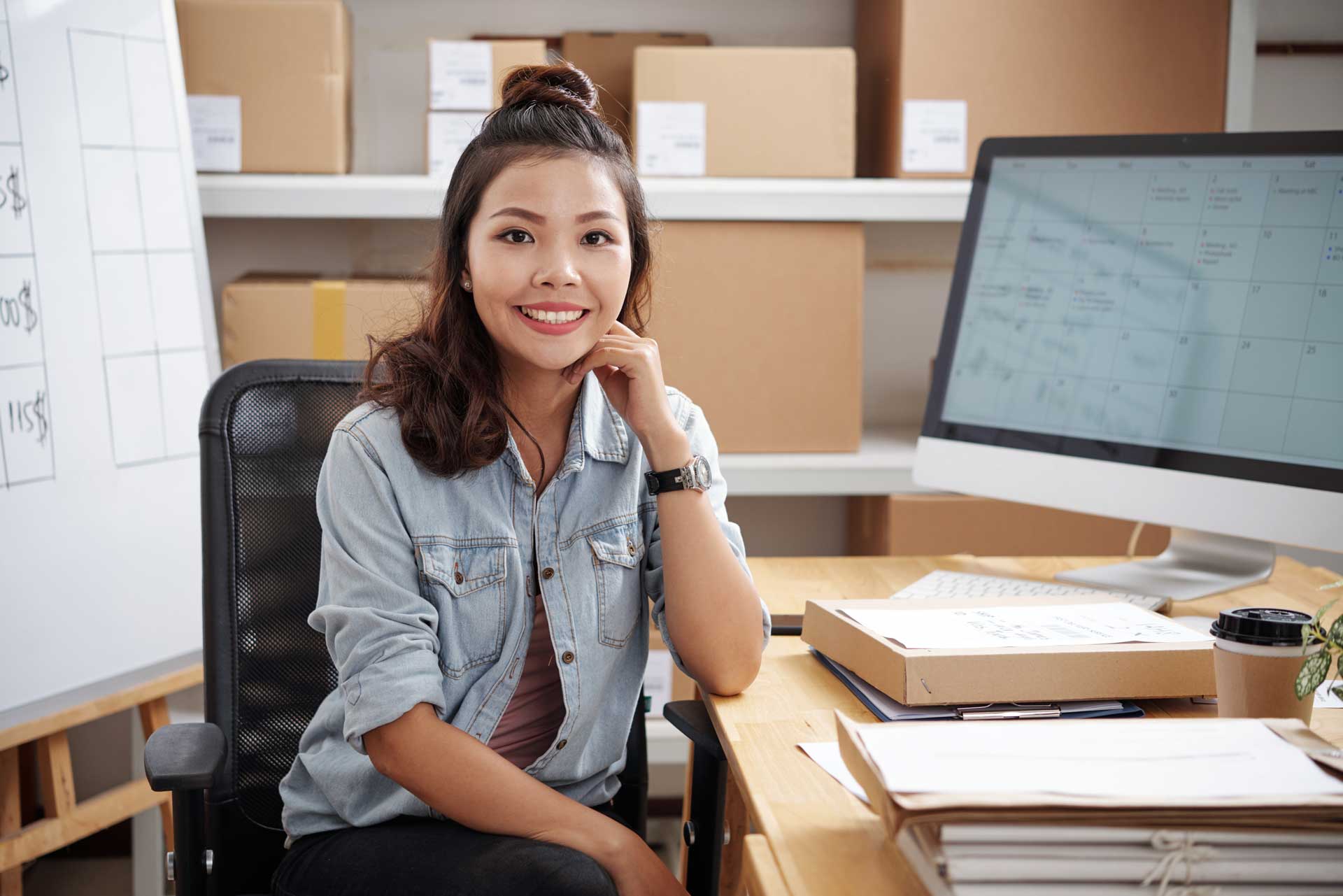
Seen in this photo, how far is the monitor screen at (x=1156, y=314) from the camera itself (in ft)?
4.27

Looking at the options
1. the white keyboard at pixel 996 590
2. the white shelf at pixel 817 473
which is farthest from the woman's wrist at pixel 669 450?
the white shelf at pixel 817 473

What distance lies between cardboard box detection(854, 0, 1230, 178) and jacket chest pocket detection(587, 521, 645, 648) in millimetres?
1123

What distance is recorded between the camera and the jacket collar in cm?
117

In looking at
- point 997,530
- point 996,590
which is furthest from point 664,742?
point 996,590

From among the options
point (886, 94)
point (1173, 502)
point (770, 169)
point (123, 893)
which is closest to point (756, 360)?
point (770, 169)

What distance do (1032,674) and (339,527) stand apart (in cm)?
A: 63

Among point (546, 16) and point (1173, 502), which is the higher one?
point (546, 16)

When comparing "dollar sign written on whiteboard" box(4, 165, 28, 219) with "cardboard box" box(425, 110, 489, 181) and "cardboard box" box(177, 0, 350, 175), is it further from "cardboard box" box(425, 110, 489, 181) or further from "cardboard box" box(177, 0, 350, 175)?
"cardboard box" box(425, 110, 489, 181)

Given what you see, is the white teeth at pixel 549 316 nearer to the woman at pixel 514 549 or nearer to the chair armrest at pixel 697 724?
the woman at pixel 514 549

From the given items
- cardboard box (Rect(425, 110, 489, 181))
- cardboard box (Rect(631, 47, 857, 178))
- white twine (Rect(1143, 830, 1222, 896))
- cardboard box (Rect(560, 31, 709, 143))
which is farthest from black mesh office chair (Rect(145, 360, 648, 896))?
cardboard box (Rect(560, 31, 709, 143))

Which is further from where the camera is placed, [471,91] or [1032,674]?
[471,91]

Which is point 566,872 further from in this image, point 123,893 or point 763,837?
point 123,893

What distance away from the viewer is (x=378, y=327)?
199 centimetres

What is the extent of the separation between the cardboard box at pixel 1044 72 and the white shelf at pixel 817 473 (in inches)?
19.7
